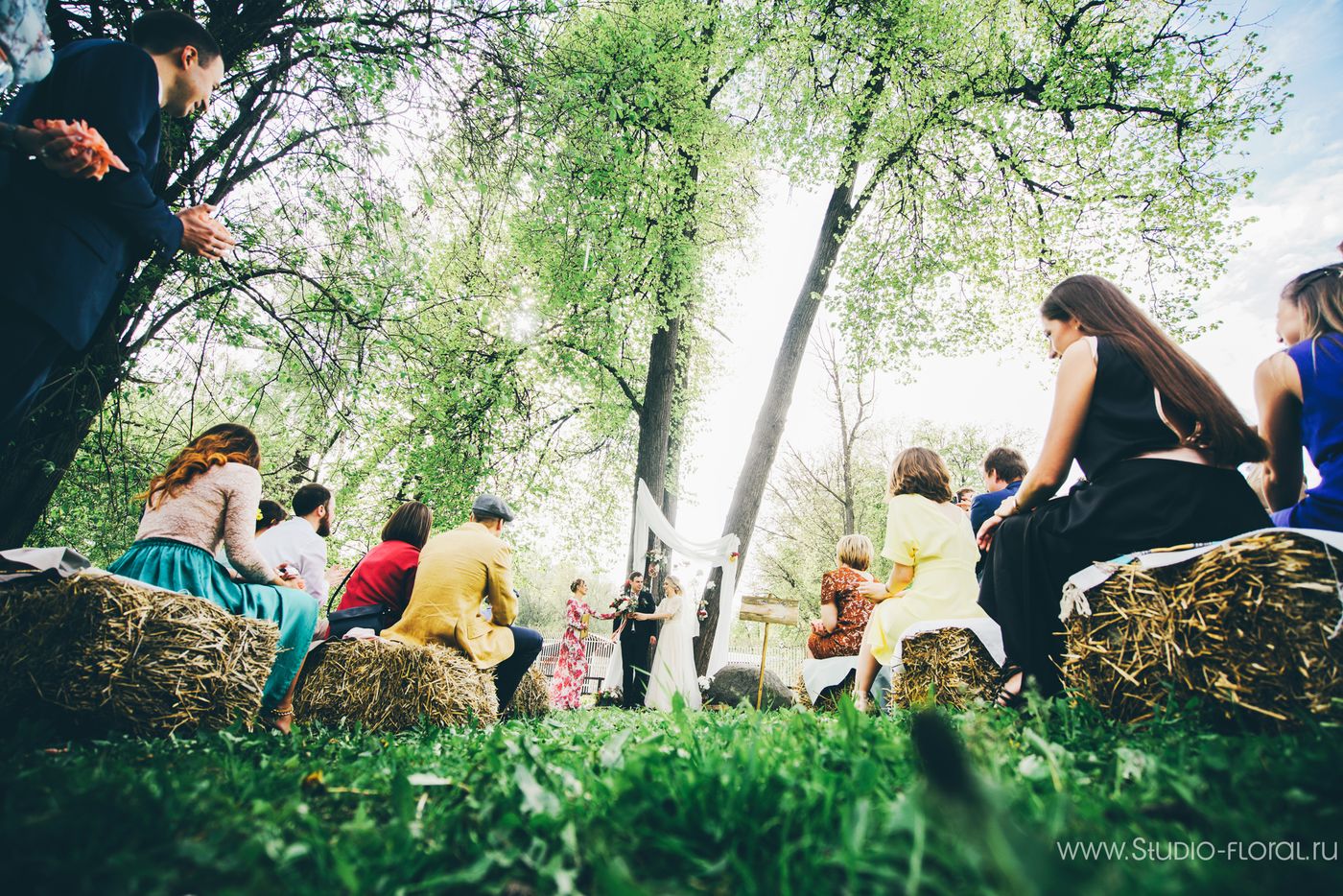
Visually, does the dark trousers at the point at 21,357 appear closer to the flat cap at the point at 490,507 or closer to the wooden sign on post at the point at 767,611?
the flat cap at the point at 490,507

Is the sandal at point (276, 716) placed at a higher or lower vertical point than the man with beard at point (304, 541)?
lower

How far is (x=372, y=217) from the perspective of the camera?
553 cm

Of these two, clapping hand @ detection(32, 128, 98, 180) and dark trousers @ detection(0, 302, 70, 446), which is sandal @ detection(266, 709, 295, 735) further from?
clapping hand @ detection(32, 128, 98, 180)

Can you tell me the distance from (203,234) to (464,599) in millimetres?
2594

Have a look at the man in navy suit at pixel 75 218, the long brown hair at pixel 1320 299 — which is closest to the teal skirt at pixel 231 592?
the man in navy suit at pixel 75 218

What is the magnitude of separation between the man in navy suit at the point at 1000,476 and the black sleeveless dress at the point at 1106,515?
1.79 meters

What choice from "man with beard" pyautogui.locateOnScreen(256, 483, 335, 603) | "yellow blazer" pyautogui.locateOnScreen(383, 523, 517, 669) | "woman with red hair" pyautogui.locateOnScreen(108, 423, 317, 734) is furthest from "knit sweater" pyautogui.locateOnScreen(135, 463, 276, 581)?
"man with beard" pyautogui.locateOnScreen(256, 483, 335, 603)

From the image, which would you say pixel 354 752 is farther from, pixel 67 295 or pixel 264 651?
pixel 67 295

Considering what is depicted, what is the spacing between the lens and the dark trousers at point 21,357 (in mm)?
1963

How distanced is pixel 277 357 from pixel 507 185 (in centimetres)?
321

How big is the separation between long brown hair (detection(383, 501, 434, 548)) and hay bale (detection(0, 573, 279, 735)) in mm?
2292

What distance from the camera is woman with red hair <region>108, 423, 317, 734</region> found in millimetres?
2896

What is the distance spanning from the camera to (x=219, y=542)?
3098 millimetres

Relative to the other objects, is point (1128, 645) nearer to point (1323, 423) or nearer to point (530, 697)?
point (1323, 423)
